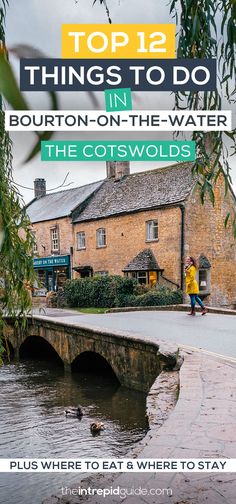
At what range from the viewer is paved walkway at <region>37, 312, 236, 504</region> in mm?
2201

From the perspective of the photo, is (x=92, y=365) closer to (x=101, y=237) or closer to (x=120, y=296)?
(x=101, y=237)

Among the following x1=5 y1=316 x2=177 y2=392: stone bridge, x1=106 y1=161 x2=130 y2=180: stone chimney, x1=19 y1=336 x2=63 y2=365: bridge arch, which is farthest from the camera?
x1=19 y1=336 x2=63 y2=365: bridge arch

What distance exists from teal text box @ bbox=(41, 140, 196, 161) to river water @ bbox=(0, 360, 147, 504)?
2502mm

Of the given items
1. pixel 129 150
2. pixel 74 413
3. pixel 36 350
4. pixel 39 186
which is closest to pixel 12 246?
pixel 39 186

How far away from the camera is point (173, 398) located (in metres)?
4.80

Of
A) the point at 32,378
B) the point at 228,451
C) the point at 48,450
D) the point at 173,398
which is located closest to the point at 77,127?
the point at 228,451

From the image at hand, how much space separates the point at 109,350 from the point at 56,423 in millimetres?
2109

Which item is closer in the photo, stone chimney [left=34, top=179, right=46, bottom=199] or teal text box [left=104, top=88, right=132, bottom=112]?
teal text box [left=104, top=88, right=132, bottom=112]

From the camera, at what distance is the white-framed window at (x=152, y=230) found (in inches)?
494

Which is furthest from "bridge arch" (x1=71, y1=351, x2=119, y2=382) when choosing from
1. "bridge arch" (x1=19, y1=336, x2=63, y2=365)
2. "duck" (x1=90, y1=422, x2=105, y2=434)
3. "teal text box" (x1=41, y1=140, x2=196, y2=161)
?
"teal text box" (x1=41, y1=140, x2=196, y2=161)

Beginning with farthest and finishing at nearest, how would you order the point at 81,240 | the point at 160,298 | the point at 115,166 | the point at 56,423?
the point at 160,298 → the point at 81,240 → the point at 56,423 → the point at 115,166

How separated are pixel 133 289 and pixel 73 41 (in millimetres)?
12928

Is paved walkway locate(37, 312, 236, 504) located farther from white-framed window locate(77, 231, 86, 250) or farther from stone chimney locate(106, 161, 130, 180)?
white-framed window locate(77, 231, 86, 250)

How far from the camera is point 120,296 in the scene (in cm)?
1463
